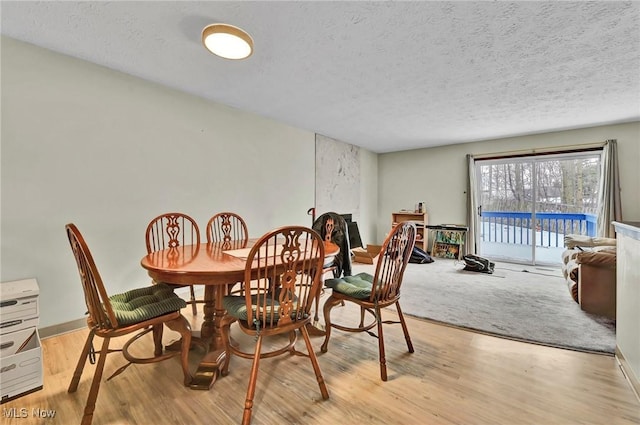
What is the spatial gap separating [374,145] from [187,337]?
16.3 ft

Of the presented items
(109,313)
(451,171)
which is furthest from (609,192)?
(109,313)

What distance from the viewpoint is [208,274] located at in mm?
1385

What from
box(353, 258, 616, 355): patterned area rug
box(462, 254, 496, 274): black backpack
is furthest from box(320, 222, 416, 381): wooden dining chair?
box(462, 254, 496, 274): black backpack

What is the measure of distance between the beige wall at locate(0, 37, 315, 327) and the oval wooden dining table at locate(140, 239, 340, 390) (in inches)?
36.0

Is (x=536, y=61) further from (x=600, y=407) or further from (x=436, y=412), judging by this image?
(x=436, y=412)

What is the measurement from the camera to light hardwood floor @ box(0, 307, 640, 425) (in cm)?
133

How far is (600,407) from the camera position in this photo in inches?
55.3

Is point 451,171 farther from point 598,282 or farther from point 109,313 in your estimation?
point 109,313

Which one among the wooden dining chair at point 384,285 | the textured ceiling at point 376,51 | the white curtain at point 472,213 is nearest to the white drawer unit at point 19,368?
the wooden dining chair at point 384,285

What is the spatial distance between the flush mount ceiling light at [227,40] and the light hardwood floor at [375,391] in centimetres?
211

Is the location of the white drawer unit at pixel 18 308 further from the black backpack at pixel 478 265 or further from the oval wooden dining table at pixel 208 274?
the black backpack at pixel 478 265

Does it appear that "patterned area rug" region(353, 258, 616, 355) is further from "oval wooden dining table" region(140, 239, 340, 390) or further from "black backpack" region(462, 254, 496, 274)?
"oval wooden dining table" region(140, 239, 340, 390)

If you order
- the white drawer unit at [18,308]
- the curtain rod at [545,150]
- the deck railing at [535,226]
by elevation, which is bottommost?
the white drawer unit at [18,308]

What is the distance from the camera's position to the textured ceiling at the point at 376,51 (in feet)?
5.58
